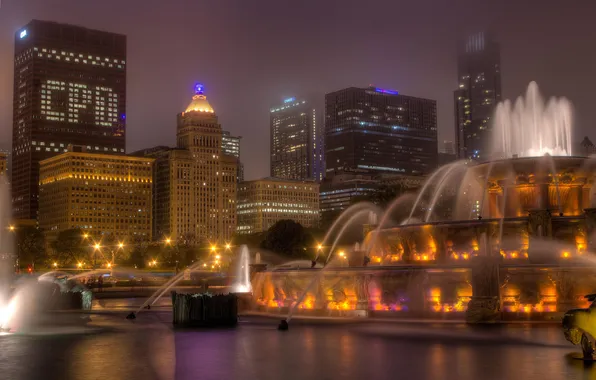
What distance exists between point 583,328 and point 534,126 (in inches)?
1220

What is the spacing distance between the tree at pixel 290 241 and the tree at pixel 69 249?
47295 mm

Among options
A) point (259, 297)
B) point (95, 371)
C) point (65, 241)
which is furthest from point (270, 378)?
point (65, 241)

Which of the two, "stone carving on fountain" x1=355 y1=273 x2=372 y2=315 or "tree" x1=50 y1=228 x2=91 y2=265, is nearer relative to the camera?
"stone carving on fountain" x1=355 y1=273 x2=372 y2=315

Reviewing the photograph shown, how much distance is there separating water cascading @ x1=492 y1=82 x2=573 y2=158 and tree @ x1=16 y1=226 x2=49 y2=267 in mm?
111610

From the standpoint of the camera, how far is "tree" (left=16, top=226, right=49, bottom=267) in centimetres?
14750

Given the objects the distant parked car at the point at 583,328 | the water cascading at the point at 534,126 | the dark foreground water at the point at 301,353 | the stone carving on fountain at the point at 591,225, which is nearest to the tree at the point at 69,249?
the water cascading at the point at 534,126

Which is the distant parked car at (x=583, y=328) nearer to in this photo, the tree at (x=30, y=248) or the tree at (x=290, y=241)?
the tree at (x=290, y=241)

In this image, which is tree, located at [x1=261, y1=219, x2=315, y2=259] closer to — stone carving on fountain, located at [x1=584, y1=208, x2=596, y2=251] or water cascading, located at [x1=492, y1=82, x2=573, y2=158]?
water cascading, located at [x1=492, y1=82, x2=573, y2=158]

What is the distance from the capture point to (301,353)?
67.1 ft

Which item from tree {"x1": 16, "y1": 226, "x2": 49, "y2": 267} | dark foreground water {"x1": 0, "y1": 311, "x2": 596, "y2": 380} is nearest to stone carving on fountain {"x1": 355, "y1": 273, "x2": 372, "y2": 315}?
dark foreground water {"x1": 0, "y1": 311, "x2": 596, "y2": 380}

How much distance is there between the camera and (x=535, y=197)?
40281 millimetres

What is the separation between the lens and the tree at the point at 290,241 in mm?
120169

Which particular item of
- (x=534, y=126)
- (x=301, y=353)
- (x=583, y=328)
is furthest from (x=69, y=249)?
(x=583, y=328)

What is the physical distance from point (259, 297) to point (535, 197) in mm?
15081
